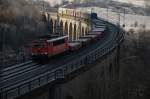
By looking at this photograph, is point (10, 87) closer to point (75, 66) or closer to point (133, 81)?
point (75, 66)

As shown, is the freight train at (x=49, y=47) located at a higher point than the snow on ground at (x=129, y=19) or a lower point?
higher

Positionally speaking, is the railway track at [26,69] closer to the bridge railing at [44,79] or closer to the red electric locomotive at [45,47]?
the red electric locomotive at [45,47]

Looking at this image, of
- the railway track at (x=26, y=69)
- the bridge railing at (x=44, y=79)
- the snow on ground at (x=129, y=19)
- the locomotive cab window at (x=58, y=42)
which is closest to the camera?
the bridge railing at (x=44, y=79)

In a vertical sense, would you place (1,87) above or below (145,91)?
above

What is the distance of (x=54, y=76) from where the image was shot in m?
29.2

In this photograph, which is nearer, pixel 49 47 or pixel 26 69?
pixel 26 69

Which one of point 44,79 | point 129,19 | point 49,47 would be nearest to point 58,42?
point 49,47

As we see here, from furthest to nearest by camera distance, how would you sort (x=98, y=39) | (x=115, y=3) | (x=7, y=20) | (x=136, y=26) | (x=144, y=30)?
(x=115, y=3) < (x=136, y=26) < (x=144, y=30) < (x=7, y=20) < (x=98, y=39)

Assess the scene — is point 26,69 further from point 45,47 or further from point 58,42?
point 58,42

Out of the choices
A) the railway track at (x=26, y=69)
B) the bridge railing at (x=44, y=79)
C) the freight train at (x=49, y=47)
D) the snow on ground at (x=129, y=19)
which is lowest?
the snow on ground at (x=129, y=19)

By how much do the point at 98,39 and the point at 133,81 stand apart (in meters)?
9.14

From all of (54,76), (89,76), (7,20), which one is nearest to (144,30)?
(7,20)

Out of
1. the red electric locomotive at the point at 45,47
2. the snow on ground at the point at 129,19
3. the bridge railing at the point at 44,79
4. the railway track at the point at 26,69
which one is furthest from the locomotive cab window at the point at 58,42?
the snow on ground at the point at 129,19

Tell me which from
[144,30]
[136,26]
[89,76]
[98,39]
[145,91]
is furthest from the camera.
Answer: [136,26]
